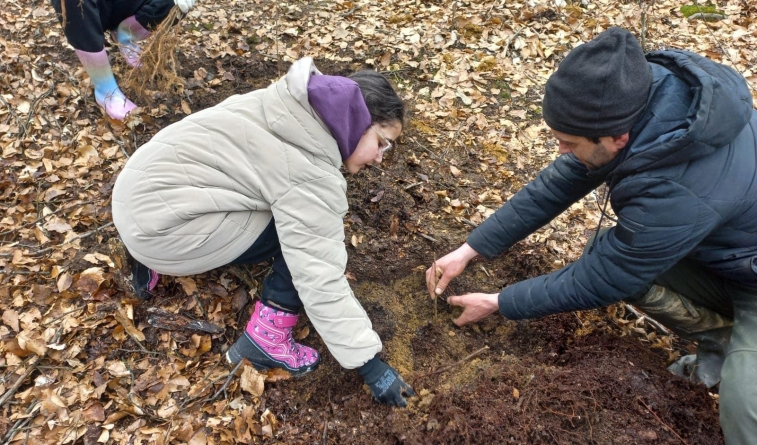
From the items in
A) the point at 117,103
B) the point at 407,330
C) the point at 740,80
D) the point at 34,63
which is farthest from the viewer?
the point at 34,63

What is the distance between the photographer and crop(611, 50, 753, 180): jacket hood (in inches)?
73.3

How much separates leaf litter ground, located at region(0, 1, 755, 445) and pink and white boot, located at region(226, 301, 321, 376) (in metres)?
0.08

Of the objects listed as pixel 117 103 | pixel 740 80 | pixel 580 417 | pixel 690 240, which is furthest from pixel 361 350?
pixel 117 103

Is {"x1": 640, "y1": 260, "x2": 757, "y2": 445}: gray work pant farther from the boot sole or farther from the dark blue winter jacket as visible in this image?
the boot sole

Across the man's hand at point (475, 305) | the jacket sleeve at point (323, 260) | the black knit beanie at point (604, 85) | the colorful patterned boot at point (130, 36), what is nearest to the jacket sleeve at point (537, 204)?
the man's hand at point (475, 305)

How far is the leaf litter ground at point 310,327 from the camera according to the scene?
2.40 m

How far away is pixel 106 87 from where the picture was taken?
13.2ft

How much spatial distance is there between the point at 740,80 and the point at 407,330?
2018mm

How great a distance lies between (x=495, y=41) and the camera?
5375 mm

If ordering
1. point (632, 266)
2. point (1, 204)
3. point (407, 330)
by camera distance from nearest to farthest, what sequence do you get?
point (632, 266), point (407, 330), point (1, 204)

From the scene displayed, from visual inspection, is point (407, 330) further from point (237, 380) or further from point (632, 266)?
point (632, 266)

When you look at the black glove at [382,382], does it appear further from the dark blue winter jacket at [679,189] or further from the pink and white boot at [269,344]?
the dark blue winter jacket at [679,189]

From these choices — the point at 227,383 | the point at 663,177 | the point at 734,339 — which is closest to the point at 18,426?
the point at 227,383

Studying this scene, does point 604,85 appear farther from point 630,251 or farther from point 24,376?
point 24,376
